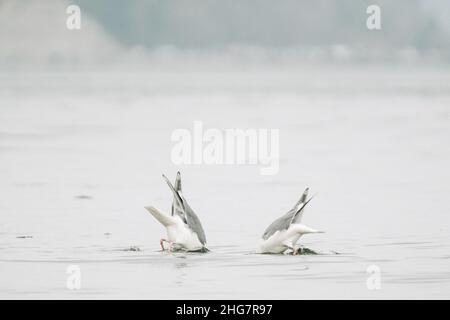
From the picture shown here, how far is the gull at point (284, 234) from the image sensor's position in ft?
43.5

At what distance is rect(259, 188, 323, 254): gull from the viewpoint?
13.3 meters

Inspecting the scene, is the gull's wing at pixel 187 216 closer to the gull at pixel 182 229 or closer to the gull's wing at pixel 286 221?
the gull at pixel 182 229

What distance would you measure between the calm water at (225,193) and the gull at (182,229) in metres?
0.14

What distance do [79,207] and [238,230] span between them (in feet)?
7.03

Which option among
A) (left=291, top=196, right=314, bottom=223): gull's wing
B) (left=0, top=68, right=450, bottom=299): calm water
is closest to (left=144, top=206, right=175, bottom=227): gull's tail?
(left=0, top=68, right=450, bottom=299): calm water

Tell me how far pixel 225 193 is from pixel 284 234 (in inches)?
150

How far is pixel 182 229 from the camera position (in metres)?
13.3

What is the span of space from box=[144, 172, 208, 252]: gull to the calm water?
14 cm

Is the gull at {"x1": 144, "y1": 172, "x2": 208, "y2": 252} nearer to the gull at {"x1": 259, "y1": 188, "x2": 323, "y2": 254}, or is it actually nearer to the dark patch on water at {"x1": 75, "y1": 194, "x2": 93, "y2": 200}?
the gull at {"x1": 259, "y1": 188, "x2": 323, "y2": 254}

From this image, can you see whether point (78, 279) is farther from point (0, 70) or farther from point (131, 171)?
point (0, 70)

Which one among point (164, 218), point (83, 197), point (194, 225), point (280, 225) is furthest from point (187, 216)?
point (83, 197)

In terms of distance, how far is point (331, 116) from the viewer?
25.9 m

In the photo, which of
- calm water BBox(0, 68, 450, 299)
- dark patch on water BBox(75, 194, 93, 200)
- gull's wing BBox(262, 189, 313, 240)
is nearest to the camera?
calm water BBox(0, 68, 450, 299)
